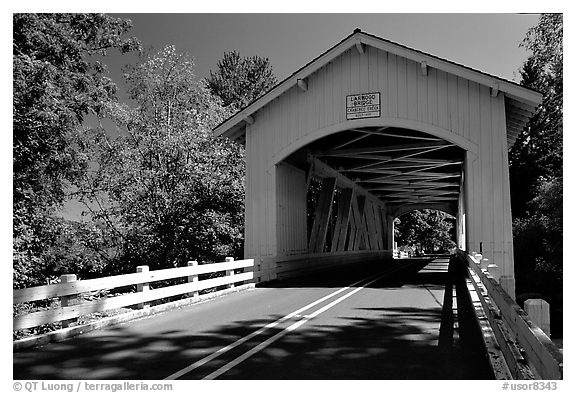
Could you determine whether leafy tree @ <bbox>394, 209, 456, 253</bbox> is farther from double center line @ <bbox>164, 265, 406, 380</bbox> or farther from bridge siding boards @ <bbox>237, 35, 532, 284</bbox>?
double center line @ <bbox>164, 265, 406, 380</bbox>

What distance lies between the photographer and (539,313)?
3.54 meters

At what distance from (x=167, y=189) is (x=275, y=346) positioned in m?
15.8

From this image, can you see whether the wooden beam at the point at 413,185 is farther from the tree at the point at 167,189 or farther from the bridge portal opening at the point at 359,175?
the tree at the point at 167,189

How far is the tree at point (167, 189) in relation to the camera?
19594mm

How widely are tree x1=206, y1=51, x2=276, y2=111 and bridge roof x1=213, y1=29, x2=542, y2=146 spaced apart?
24828mm

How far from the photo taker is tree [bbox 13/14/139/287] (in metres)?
13.0

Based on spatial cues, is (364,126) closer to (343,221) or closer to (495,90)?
(495,90)

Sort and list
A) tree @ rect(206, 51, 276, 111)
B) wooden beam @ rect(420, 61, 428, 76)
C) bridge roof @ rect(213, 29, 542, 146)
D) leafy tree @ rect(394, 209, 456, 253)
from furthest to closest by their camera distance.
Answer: leafy tree @ rect(394, 209, 456, 253) < tree @ rect(206, 51, 276, 111) < wooden beam @ rect(420, 61, 428, 76) < bridge roof @ rect(213, 29, 542, 146)

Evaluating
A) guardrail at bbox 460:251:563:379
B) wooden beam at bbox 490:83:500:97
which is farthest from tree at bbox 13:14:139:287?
guardrail at bbox 460:251:563:379

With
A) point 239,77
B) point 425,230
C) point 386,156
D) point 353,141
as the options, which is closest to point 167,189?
point 386,156

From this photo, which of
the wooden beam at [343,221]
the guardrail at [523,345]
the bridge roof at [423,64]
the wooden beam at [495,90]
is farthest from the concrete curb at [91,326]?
the wooden beam at [343,221]

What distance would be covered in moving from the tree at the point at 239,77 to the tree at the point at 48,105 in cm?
2013

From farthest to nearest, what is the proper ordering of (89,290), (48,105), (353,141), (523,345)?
1. (353,141)
2. (48,105)
3. (89,290)
4. (523,345)

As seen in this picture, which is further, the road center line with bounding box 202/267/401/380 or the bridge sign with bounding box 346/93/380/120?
the bridge sign with bounding box 346/93/380/120
